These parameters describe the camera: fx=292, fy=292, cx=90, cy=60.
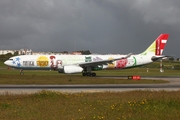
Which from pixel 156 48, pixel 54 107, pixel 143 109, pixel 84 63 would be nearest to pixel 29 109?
pixel 54 107

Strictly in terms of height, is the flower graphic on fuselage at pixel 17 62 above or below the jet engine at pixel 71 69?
above

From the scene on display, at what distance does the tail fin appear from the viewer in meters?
56.5

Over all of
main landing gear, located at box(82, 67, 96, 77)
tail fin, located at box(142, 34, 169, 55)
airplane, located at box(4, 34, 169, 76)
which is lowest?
main landing gear, located at box(82, 67, 96, 77)

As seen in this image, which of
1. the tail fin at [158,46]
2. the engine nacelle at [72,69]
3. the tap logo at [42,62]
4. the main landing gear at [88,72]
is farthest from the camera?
the tail fin at [158,46]

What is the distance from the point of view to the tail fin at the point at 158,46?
56500mm

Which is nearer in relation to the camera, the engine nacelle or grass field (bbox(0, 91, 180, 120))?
grass field (bbox(0, 91, 180, 120))

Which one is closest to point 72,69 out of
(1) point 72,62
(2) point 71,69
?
(2) point 71,69

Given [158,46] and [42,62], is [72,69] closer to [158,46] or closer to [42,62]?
[42,62]

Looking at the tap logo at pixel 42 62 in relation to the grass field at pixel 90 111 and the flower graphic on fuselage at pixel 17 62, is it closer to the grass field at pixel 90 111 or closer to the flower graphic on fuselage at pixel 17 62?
the flower graphic on fuselage at pixel 17 62

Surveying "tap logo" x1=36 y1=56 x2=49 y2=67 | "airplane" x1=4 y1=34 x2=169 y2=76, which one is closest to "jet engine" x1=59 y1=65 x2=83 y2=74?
"airplane" x1=4 y1=34 x2=169 y2=76

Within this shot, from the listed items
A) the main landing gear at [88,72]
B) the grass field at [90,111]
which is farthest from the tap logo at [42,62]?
the grass field at [90,111]

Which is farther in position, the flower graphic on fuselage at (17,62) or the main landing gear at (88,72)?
the flower graphic on fuselage at (17,62)

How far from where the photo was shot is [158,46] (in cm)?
5656

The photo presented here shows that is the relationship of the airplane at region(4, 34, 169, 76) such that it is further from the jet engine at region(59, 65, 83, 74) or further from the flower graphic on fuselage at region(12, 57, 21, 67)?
the jet engine at region(59, 65, 83, 74)
